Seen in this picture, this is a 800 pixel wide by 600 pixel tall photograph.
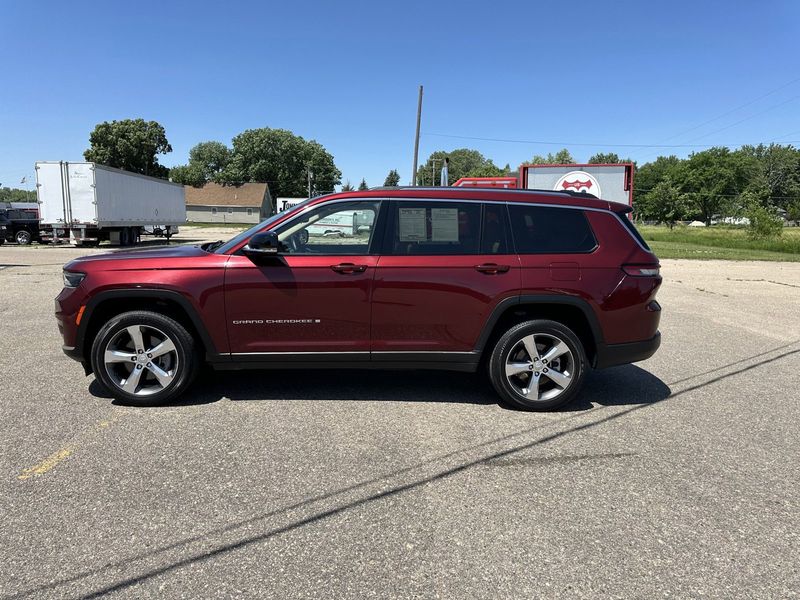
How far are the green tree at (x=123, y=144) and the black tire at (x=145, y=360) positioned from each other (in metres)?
69.7

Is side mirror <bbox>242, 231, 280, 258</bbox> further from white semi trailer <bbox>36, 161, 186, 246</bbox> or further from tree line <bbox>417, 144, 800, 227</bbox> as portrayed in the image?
tree line <bbox>417, 144, 800, 227</bbox>

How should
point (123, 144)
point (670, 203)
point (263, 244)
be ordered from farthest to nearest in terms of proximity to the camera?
point (670, 203) → point (123, 144) → point (263, 244)

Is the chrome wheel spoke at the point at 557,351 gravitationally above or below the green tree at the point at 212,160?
below

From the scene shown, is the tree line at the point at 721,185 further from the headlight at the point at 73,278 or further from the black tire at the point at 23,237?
the headlight at the point at 73,278

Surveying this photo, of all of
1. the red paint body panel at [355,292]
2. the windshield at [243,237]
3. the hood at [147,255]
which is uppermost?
the windshield at [243,237]

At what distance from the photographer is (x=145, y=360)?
14.6ft

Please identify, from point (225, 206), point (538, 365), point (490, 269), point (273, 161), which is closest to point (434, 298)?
point (490, 269)

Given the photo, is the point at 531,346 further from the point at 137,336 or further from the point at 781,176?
the point at 781,176

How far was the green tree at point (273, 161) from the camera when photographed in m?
86.0

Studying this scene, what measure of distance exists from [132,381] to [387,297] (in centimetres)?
220

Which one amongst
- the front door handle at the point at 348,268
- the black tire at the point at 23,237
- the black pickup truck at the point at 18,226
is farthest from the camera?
the black tire at the point at 23,237

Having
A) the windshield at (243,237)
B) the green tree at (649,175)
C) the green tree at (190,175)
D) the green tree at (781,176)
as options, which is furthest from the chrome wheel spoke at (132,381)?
→ the green tree at (649,175)

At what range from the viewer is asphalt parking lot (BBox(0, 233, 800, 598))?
2.46 meters

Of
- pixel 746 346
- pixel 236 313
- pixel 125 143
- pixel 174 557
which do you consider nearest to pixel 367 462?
pixel 174 557
